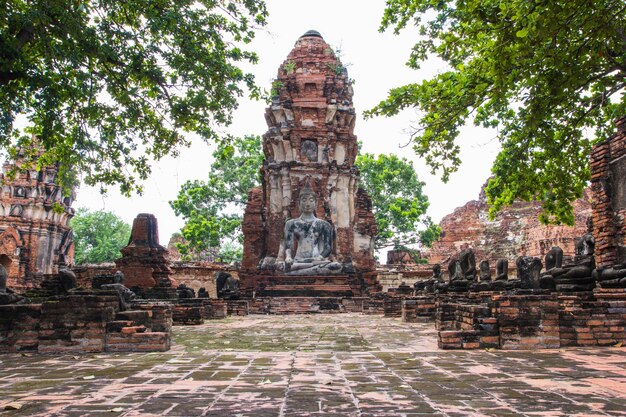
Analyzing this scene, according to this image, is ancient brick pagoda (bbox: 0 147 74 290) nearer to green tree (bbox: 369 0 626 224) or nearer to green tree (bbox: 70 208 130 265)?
green tree (bbox: 70 208 130 265)

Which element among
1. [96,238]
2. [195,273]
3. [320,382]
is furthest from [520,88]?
[96,238]

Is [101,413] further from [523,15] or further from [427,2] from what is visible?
[427,2]

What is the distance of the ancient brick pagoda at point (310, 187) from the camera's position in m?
20.4

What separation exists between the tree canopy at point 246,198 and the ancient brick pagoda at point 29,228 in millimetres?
6762

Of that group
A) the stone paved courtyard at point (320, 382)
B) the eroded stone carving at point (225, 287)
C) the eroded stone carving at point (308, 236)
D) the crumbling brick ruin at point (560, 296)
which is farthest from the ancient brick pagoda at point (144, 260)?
the stone paved courtyard at point (320, 382)

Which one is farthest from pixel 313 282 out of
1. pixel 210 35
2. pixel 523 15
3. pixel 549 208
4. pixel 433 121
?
pixel 523 15

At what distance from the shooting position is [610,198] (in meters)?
11.0

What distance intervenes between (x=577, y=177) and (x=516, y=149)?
2813mm

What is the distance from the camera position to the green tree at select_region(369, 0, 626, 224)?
6.88 metres

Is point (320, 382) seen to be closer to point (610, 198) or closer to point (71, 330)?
point (71, 330)

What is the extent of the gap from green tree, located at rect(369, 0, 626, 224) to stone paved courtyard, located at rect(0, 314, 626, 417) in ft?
11.3

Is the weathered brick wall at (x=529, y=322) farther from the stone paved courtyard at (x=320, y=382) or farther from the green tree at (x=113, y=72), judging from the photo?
the green tree at (x=113, y=72)

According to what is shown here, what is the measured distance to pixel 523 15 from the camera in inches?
→ 232

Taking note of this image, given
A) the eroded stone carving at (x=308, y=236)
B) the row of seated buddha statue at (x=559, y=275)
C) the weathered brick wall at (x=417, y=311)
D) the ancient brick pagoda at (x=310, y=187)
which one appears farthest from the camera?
the ancient brick pagoda at (x=310, y=187)
